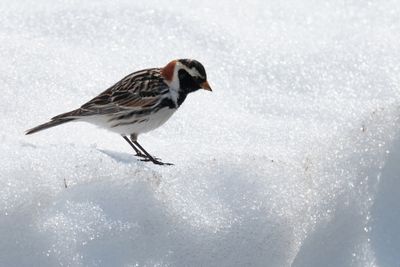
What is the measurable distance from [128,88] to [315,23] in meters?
2.69

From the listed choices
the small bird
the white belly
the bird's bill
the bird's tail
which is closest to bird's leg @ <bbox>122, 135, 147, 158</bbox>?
the small bird

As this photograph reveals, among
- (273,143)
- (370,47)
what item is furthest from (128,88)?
(370,47)

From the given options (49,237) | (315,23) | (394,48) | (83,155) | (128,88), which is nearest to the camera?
(49,237)

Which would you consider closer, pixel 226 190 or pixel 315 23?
pixel 226 190

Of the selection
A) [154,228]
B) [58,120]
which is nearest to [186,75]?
[58,120]

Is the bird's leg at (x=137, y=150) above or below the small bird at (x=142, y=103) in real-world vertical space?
below

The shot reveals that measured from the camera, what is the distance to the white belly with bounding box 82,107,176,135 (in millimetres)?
7020

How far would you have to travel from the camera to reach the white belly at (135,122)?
276 inches

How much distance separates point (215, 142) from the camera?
715 cm

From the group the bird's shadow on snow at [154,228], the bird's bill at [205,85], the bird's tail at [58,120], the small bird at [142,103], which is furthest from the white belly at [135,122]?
the bird's shadow on snow at [154,228]

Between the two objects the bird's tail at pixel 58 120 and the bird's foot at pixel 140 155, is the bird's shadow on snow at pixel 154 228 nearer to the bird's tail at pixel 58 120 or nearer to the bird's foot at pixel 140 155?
the bird's foot at pixel 140 155

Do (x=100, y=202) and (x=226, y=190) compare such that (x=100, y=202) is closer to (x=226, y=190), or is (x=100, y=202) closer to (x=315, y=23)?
(x=226, y=190)

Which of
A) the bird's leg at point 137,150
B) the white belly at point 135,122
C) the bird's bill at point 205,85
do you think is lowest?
the bird's leg at point 137,150

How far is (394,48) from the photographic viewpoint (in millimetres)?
8625
